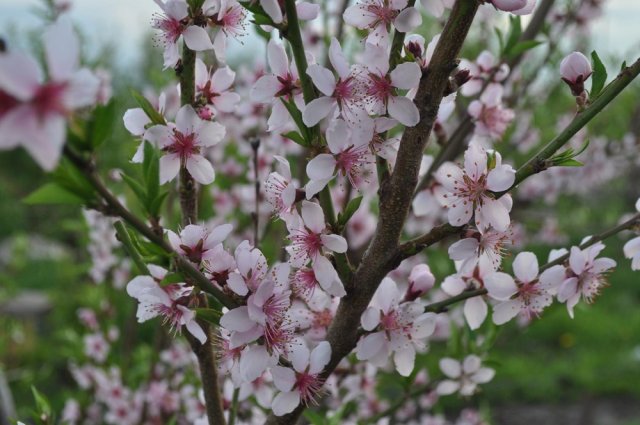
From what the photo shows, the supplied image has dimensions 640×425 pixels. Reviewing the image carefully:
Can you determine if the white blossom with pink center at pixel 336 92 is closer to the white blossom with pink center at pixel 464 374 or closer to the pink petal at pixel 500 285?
the pink petal at pixel 500 285

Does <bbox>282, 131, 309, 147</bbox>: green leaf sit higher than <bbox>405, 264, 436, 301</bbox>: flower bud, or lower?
higher

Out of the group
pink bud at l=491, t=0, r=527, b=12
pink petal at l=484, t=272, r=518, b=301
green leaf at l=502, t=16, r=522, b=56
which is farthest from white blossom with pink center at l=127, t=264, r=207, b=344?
green leaf at l=502, t=16, r=522, b=56

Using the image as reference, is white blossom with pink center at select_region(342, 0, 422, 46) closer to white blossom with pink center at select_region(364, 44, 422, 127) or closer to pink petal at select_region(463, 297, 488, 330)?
white blossom with pink center at select_region(364, 44, 422, 127)

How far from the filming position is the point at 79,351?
296 cm

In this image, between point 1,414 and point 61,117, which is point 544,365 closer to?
point 1,414

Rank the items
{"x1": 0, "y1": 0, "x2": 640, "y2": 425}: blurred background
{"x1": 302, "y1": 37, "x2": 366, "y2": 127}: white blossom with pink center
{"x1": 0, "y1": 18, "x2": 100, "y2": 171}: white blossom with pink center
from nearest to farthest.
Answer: {"x1": 0, "y1": 18, "x2": 100, "y2": 171}: white blossom with pink center → {"x1": 302, "y1": 37, "x2": 366, "y2": 127}: white blossom with pink center → {"x1": 0, "y1": 0, "x2": 640, "y2": 425}: blurred background

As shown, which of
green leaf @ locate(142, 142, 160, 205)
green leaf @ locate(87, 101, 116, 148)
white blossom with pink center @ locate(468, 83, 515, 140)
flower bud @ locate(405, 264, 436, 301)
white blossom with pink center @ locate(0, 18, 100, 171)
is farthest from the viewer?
white blossom with pink center @ locate(468, 83, 515, 140)

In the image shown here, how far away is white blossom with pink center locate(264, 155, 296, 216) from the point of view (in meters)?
0.98

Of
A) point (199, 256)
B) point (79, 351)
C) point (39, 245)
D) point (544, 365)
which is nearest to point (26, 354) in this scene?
point (79, 351)

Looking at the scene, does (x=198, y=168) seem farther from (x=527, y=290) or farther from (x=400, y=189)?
(x=527, y=290)

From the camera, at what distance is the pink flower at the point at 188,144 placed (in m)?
1.02

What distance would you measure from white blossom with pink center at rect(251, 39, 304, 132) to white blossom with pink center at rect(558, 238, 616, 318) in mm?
527

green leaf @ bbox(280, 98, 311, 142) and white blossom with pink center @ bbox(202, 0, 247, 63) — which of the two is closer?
green leaf @ bbox(280, 98, 311, 142)

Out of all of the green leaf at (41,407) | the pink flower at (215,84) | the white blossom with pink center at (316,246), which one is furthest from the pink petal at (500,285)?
the green leaf at (41,407)
